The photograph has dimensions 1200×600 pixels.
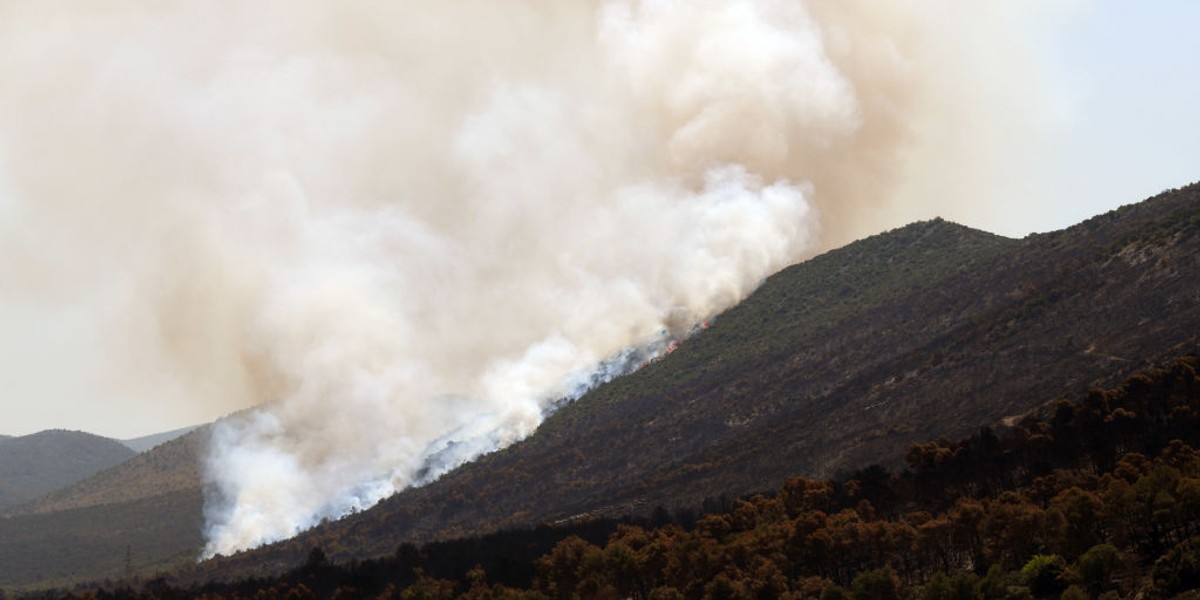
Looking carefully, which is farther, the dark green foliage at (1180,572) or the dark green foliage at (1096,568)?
the dark green foliage at (1096,568)

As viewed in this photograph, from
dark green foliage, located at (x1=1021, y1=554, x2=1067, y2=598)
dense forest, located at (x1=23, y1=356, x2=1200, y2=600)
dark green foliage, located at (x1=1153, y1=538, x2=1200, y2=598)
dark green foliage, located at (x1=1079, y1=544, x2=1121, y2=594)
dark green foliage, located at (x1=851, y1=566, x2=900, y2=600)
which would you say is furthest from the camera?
dark green foliage, located at (x1=851, y1=566, x2=900, y2=600)

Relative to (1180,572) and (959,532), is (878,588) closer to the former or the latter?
(959,532)

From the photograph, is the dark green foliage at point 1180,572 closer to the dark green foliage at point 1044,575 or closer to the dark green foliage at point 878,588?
the dark green foliage at point 1044,575

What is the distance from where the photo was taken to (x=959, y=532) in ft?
338

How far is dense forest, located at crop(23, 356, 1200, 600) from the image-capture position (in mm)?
90000

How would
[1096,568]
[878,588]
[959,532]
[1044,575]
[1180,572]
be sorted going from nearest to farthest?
1. [1180,572]
2. [1096,568]
3. [1044,575]
4. [878,588]
5. [959,532]

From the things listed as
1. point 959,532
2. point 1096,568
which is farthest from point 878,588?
point 1096,568

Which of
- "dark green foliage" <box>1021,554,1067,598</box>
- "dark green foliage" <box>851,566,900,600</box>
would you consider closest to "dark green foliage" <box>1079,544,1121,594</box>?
"dark green foliage" <box>1021,554,1067,598</box>

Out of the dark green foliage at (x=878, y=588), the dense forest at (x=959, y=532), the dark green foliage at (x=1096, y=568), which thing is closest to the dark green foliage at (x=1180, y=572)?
the dense forest at (x=959, y=532)

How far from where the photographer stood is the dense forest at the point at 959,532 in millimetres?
90000

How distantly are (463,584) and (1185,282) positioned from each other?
303 ft

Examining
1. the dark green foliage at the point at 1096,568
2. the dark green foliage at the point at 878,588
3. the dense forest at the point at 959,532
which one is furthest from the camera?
the dark green foliage at the point at 878,588

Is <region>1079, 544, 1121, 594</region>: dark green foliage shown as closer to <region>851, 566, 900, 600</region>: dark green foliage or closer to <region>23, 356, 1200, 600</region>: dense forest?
<region>23, 356, 1200, 600</region>: dense forest

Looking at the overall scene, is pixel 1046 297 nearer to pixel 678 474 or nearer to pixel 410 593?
pixel 678 474
